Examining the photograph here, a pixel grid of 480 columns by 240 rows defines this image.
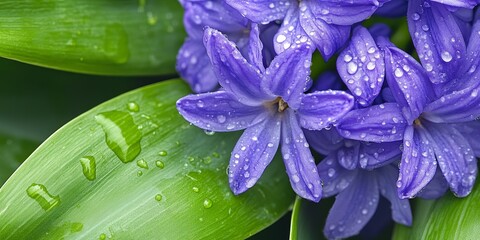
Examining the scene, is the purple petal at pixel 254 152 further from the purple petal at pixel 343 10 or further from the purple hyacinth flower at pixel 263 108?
the purple petal at pixel 343 10

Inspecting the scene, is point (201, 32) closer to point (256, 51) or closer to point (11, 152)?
point (256, 51)

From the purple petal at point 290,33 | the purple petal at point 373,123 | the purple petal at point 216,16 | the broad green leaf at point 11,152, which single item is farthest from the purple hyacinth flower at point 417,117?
the broad green leaf at point 11,152

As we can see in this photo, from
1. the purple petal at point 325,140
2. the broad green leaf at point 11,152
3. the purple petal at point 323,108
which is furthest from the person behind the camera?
the broad green leaf at point 11,152

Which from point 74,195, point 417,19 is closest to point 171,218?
point 74,195

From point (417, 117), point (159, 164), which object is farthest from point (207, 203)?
point (417, 117)

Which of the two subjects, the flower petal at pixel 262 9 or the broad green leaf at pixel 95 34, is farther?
the broad green leaf at pixel 95 34

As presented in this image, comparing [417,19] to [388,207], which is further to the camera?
[388,207]

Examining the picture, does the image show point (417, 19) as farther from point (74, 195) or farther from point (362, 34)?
point (74, 195)

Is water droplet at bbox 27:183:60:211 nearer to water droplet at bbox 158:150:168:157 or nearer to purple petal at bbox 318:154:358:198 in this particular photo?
water droplet at bbox 158:150:168:157
